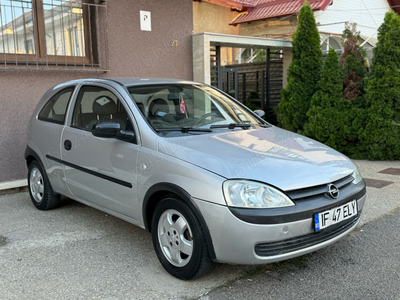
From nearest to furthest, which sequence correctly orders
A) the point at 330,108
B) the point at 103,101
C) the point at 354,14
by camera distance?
the point at 103,101
the point at 330,108
the point at 354,14

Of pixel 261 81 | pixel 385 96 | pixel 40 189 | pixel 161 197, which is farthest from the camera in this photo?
pixel 261 81

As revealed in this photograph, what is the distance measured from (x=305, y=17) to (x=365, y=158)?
125 inches

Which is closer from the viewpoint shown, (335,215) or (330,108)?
(335,215)

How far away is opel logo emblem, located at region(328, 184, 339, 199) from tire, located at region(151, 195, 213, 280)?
99 cm

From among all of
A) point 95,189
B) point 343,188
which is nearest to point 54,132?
point 95,189

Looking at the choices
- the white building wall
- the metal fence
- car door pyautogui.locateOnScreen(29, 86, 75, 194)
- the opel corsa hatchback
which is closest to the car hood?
the opel corsa hatchback

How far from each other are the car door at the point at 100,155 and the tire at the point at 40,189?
647mm

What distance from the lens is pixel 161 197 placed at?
10.7 ft

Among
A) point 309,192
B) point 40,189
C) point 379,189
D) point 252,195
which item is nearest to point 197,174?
point 252,195

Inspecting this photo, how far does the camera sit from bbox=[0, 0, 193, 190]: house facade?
235 inches

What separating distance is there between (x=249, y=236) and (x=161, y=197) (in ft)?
2.81

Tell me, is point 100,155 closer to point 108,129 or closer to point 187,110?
point 108,129

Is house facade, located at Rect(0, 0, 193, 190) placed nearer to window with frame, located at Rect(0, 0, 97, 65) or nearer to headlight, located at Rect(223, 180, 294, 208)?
window with frame, located at Rect(0, 0, 97, 65)

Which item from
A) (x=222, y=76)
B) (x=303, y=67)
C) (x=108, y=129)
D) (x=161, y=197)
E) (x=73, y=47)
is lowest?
(x=161, y=197)
